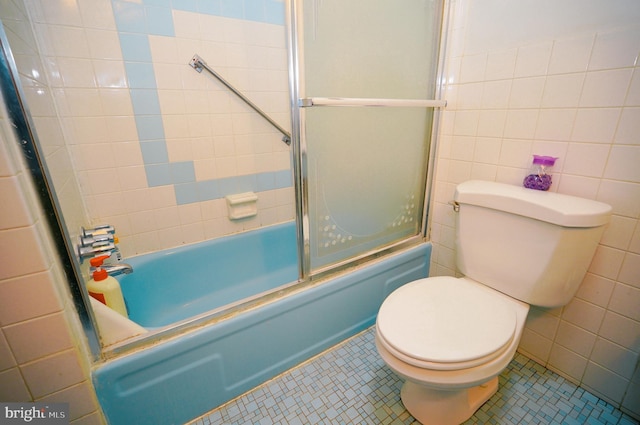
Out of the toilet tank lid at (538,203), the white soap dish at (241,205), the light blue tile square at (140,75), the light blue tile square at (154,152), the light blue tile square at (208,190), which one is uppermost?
the light blue tile square at (140,75)

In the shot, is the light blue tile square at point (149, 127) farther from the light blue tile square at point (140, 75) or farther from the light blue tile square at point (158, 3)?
the light blue tile square at point (158, 3)

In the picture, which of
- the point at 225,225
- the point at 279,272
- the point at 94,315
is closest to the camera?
the point at 94,315

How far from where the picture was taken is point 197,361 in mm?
963

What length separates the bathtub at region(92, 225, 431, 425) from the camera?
871 mm

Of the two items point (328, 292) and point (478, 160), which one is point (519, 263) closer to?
point (478, 160)

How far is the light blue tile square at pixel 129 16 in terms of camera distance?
1.19 meters

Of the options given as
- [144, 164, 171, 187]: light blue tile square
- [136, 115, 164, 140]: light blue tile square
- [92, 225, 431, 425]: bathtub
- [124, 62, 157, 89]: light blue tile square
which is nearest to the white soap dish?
[92, 225, 431, 425]: bathtub

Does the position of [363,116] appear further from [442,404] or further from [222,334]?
[442,404]

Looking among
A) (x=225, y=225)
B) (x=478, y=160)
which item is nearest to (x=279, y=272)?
(x=225, y=225)

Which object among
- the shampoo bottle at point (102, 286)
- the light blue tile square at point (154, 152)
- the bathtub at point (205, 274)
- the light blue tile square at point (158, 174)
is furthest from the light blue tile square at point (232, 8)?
the shampoo bottle at point (102, 286)

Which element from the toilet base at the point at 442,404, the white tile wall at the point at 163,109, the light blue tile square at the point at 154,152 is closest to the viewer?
the toilet base at the point at 442,404

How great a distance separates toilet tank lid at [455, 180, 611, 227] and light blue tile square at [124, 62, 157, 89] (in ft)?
4.74

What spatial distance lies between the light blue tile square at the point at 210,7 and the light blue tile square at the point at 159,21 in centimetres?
15

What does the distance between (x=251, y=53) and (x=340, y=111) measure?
82 centimetres
